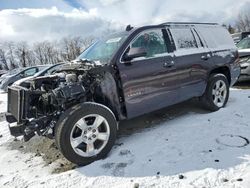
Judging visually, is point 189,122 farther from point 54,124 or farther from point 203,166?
point 54,124

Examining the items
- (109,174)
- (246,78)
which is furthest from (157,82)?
(246,78)

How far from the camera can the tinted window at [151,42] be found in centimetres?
515

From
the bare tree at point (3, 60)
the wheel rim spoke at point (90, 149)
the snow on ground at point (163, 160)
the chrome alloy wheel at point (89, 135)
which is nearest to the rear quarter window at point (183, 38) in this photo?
the snow on ground at point (163, 160)

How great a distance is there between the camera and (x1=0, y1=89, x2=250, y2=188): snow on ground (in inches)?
144

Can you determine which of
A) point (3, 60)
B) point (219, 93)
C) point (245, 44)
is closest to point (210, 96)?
point (219, 93)

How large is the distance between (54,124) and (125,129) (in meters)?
1.70

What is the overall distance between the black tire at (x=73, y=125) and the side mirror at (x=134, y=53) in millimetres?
941

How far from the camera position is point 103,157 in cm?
443

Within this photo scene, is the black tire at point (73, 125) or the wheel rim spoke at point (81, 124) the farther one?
the wheel rim spoke at point (81, 124)

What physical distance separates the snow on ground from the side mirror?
1376 mm

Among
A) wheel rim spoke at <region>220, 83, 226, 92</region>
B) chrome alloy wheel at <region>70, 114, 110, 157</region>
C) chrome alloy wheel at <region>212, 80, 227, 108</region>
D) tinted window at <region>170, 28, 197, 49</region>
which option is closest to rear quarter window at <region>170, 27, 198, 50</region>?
tinted window at <region>170, 28, 197, 49</region>

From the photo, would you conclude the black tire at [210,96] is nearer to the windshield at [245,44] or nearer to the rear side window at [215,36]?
the rear side window at [215,36]

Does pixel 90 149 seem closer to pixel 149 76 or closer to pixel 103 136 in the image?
pixel 103 136

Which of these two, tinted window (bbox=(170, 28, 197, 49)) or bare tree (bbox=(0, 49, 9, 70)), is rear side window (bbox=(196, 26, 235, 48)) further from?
bare tree (bbox=(0, 49, 9, 70))
